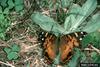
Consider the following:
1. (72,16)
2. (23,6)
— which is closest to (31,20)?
(23,6)

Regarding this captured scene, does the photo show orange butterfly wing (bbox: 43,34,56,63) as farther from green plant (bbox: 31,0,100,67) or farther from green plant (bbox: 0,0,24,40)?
green plant (bbox: 0,0,24,40)

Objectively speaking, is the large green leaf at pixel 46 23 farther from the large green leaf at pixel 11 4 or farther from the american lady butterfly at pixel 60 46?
the large green leaf at pixel 11 4

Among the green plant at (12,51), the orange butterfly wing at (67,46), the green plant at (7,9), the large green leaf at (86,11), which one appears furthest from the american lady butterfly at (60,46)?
the green plant at (7,9)

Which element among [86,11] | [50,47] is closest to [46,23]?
[50,47]

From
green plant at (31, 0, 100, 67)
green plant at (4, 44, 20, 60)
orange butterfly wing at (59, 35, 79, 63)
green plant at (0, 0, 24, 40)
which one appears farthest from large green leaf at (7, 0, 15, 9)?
orange butterfly wing at (59, 35, 79, 63)

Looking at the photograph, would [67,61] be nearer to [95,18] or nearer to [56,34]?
[56,34]
